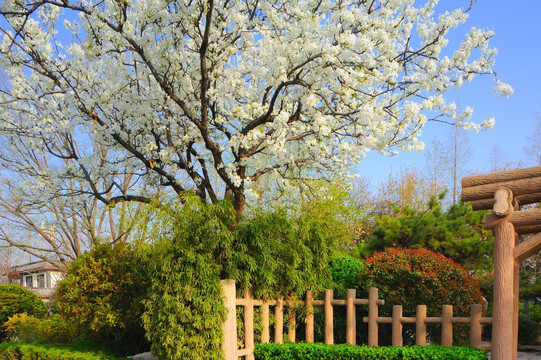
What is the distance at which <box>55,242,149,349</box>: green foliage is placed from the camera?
7547mm

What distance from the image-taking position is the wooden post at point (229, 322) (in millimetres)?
6781

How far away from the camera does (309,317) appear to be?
7715 millimetres

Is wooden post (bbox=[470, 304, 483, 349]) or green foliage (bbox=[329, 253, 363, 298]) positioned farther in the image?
green foliage (bbox=[329, 253, 363, 298])

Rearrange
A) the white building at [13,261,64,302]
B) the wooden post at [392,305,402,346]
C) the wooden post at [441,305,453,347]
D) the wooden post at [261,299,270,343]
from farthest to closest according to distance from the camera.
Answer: the white building at [13,261,64,302], the wooden post at [261,299,270,343], the wooden post at [392,305,402,346], the wooden post at [441,305,453,347]

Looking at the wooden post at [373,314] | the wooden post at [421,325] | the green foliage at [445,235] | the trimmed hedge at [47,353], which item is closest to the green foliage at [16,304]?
the trimmed hedge at [47,353]

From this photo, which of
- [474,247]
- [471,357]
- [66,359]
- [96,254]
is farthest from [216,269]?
[474,247]

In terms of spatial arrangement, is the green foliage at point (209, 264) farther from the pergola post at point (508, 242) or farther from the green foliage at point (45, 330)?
the green foliage at point (45, 330)

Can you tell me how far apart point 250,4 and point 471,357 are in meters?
5.61

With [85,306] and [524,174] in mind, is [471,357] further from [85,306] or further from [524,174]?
[85,306]

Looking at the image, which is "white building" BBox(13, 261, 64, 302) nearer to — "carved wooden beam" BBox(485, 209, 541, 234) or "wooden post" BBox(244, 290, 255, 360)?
"wooden post" BBox(244, 290, 255, 360)

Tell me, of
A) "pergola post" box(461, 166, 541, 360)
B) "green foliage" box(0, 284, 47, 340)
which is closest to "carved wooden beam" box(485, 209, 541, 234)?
"pergola post" box(461, 166, 541, 360)

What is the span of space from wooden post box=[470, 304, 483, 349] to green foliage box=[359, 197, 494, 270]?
4255 millimetres

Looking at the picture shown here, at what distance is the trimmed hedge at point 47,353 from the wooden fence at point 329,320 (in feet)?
6.77

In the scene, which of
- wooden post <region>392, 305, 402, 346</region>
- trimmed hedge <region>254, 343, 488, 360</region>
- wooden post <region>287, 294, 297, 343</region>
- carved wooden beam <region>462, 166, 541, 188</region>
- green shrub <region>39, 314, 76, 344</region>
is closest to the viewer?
carved wooden beam <region>462, 166, 541, 188</region>
